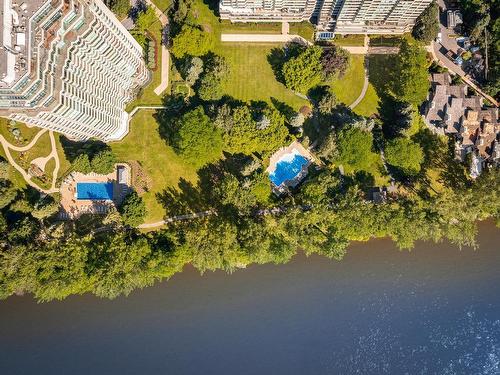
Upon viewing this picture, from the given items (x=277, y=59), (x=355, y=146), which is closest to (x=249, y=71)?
(x=277, y=59)

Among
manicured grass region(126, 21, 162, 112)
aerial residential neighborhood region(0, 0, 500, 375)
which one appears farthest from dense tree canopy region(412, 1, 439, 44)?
manicured grass region(126, 21, 162, 112)

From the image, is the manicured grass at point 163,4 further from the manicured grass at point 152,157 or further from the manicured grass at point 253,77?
the manicured grass at point 152,157

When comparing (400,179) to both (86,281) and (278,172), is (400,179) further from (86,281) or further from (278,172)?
(86,281)

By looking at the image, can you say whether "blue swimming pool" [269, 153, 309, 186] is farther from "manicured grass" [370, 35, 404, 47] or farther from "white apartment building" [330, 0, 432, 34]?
"manicured grass" [370, 35, 404, 47]

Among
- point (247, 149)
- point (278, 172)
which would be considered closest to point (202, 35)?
point (247, 149)

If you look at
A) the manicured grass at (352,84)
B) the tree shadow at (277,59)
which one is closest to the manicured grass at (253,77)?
the tree shadow at (277,59)
